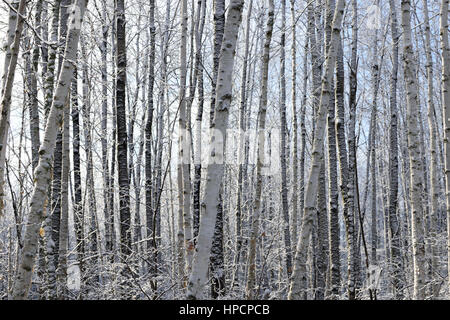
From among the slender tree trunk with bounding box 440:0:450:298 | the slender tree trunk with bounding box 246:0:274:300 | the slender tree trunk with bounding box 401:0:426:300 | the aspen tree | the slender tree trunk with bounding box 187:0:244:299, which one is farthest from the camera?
the slender tree trunk with bounding box 246:0:274:300

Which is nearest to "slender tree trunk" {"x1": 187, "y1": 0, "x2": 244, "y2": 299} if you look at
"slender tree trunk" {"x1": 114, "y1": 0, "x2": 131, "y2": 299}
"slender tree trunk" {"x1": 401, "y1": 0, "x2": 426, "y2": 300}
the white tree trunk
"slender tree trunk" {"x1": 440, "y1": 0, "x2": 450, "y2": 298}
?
the white tree trunk

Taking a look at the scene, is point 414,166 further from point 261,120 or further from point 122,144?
point 122,144

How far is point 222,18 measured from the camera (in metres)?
6.63

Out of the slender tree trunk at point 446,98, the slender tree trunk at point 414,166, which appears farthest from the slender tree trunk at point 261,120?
the slender tree trunk at point 446,98

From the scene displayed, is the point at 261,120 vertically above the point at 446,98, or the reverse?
the point at 446,98

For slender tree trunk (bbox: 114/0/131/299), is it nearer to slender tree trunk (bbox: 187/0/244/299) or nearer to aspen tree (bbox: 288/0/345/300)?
aspen tree (bbox: 288/0/345/300)

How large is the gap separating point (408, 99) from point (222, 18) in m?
3.35

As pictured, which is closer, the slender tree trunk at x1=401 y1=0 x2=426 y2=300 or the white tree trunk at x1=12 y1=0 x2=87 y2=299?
the white tree trunk at x1=12 y1=0 x2=87 y2=299

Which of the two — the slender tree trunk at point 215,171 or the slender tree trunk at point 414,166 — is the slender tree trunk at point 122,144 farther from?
the slender tree trunk at point 414,166

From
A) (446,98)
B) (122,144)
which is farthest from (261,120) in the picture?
(446,98)

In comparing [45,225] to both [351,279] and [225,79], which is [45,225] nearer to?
[225,79]
